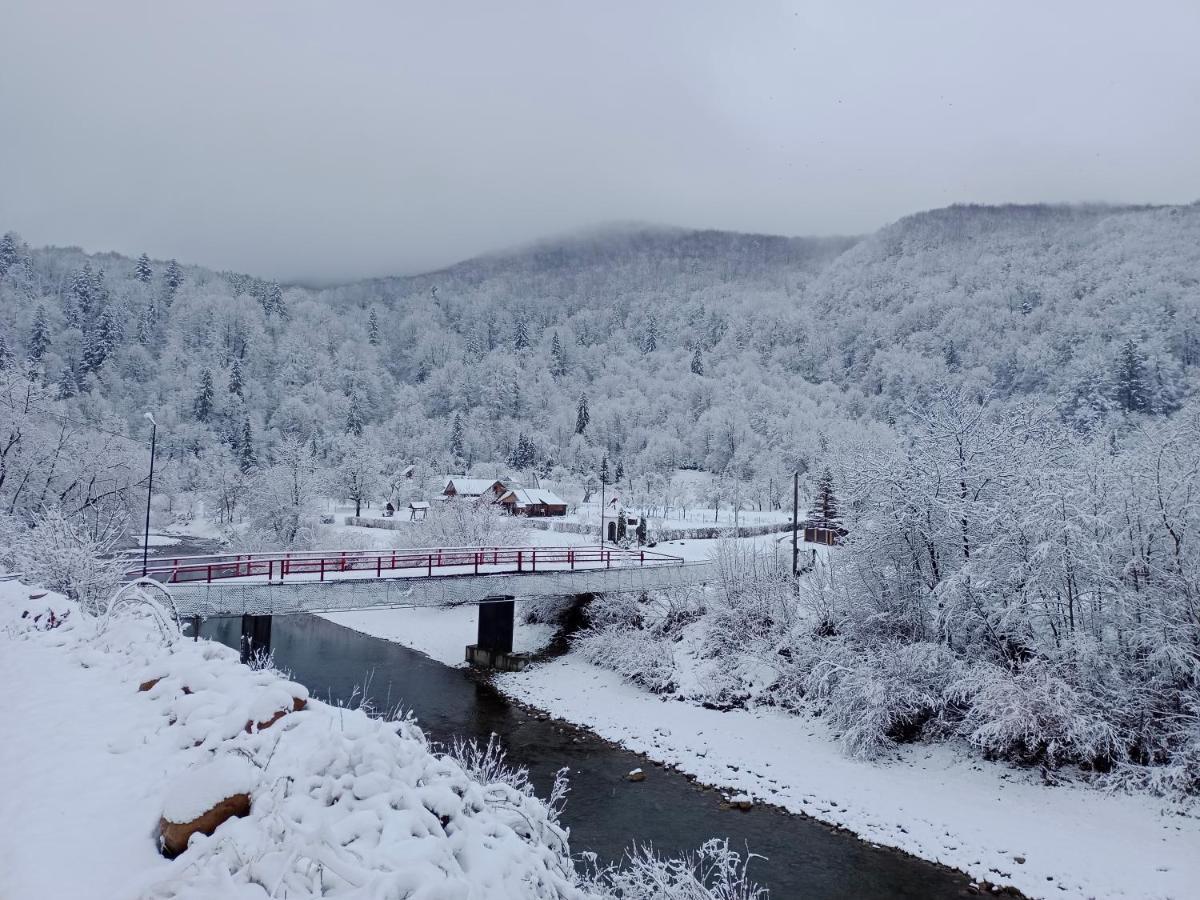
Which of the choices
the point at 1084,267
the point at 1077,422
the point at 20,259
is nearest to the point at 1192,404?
the point at 1077,422

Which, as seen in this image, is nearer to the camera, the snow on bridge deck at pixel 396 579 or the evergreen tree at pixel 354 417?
the snow on bridge deck at pixel 396 579

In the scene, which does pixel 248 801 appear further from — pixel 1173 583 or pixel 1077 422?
pixel 1077 422

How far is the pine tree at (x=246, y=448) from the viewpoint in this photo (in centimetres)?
10919

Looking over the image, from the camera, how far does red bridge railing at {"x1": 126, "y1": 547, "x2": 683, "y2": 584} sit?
25.7 m

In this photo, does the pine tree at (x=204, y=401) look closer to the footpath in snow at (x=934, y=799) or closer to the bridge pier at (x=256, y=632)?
the bridge pier at (x=256, y=632)

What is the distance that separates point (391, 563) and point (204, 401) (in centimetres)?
12677

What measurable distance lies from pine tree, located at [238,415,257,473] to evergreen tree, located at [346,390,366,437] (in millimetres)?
19080

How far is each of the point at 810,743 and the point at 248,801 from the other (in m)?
21.3

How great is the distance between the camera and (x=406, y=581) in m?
27.9

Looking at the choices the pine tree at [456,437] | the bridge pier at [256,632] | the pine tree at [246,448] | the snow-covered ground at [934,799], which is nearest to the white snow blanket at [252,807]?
the snow-covered ground at [934,799]

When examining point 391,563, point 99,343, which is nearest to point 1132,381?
point 391,563

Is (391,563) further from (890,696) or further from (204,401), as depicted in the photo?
(204,401)

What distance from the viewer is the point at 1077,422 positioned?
311 feet

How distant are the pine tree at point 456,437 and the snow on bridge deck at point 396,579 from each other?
4097 inches
